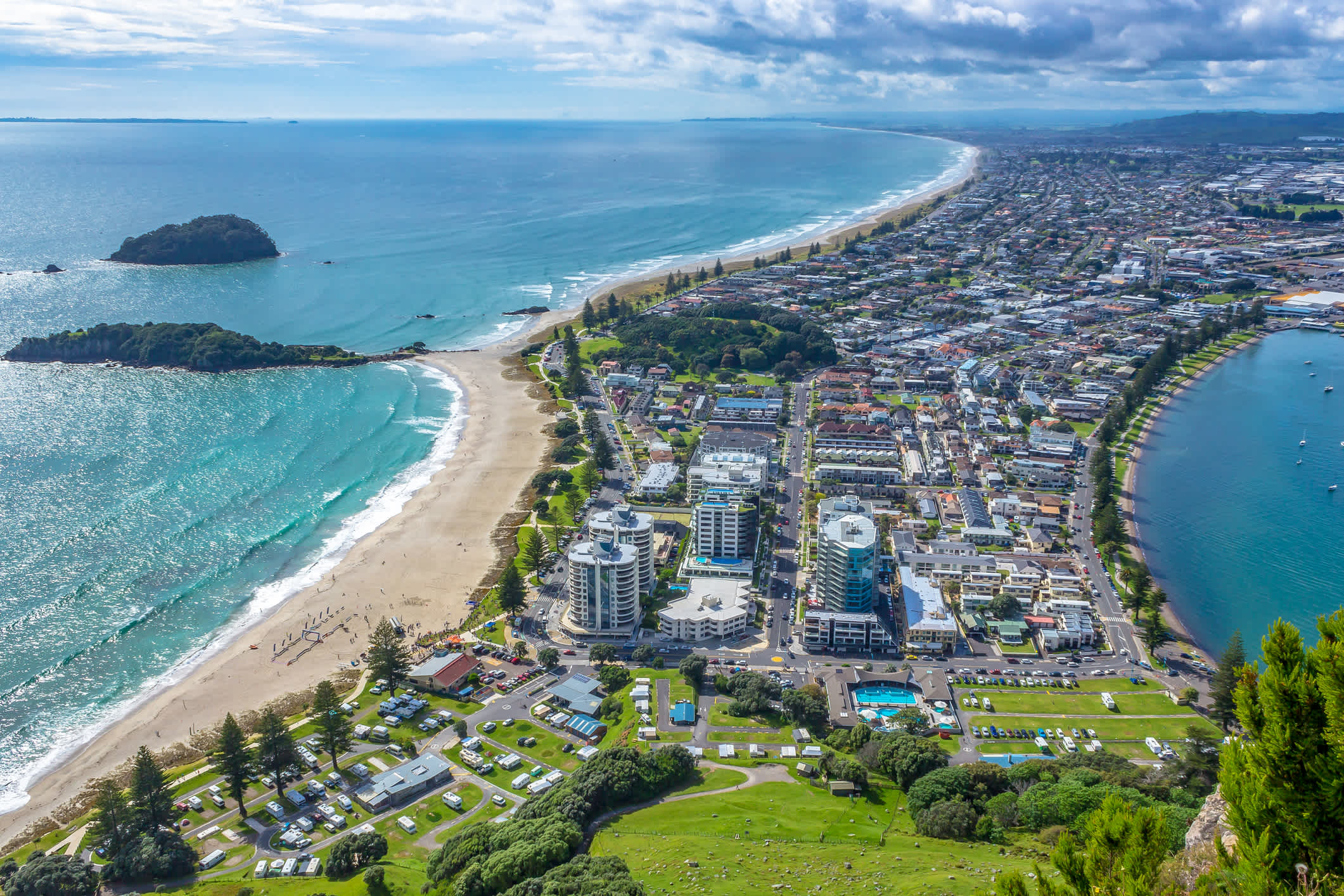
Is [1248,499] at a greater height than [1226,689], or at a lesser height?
lesser

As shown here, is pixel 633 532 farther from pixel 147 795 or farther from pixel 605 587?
pixel 147 795

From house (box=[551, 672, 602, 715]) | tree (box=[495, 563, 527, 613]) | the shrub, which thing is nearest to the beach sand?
tree (box=[495, 563, 527, 613])

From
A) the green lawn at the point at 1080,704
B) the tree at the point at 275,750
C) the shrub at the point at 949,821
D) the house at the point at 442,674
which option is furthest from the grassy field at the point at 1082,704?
the tree at the point at 275,750

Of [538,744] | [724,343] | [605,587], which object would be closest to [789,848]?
[538,744]

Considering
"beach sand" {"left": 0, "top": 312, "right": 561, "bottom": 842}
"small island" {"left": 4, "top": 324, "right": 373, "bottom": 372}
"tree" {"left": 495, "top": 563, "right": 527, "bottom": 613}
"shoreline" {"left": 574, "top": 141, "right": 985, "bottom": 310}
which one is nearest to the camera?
"beach sand" {"left": 0, "top": 312, "right": 561, "bottom": 842}

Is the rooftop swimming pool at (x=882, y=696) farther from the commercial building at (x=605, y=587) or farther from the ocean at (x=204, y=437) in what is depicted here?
the ocean at (x=204, y=437)

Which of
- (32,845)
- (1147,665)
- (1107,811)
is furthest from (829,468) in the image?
(1107,811)

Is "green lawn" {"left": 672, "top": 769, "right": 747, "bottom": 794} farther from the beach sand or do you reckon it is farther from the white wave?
the white wave

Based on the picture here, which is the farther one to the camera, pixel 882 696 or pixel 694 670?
pixel 694 670
